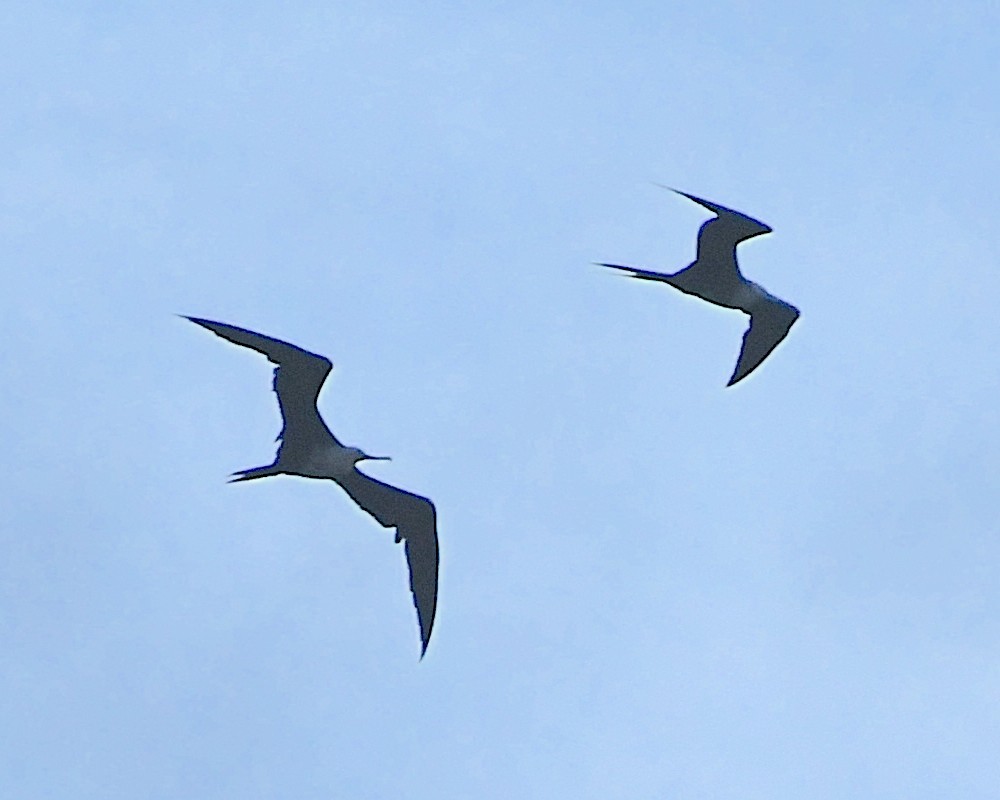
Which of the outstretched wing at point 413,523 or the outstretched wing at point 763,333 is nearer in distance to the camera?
the outstretched wing at point 413,523

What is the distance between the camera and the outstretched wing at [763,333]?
94.1ft

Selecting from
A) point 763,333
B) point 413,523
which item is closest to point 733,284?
point 763,333

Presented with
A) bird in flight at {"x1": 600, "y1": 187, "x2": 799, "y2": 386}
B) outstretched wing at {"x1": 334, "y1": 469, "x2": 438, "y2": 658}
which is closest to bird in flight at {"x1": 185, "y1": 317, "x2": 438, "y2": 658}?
outstretched wing at {"x1": 334, "y1": 469, "x2": 438, "y2": 658}

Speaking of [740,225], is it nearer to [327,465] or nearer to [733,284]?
[733,284]

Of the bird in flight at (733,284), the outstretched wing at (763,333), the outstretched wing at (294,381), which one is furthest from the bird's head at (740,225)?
the outstretched wing at (294,381)

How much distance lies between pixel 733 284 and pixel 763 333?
112 centimetres

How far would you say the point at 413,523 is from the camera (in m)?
28.8

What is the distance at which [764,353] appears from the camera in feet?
95.8

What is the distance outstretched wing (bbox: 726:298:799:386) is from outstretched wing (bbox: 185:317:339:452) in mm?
5463

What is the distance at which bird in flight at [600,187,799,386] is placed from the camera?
88.6ft

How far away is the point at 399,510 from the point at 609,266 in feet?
17.2

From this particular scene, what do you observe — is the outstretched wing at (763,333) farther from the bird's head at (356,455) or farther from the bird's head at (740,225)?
the bird's head at (356,455)

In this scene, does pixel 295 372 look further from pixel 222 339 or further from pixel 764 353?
pixel 764 353

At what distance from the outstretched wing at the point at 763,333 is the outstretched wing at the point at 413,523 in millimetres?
4356
